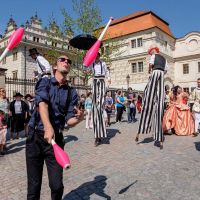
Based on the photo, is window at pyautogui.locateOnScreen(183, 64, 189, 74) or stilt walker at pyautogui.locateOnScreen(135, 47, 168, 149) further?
window at pyautogui.locateOnScreen(183, 64, 189, 74)

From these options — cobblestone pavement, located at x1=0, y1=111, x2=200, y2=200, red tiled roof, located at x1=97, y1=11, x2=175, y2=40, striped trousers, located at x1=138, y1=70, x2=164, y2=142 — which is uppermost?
red tiled roof, located at x1=97, y1=11, x2=175, y2=40

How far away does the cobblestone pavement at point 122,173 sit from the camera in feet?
10.0

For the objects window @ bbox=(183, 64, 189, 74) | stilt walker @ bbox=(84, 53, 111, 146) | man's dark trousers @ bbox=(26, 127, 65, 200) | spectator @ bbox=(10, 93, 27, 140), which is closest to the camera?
man's dark trousers @ bbox=(26, 127, 65, 200)

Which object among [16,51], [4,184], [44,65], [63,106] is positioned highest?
[16,51]

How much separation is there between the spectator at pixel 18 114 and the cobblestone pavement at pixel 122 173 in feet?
5.50

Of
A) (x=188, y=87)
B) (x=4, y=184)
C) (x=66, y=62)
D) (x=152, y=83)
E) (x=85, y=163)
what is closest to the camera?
(x=66, y=62)

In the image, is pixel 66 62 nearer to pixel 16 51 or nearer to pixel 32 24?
pixel 16 51

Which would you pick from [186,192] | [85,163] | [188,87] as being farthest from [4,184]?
[188,87]

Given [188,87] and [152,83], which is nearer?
[152,83]

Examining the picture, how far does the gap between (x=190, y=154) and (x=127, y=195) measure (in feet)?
8.73

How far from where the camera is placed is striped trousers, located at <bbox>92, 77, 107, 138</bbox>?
19.5 feet

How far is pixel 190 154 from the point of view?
495cm

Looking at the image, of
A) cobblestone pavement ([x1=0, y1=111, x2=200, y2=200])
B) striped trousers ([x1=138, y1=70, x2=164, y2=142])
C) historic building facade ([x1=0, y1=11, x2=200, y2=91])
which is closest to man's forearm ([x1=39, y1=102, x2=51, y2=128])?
cobblestone pavement ([x1=0, y1=111, x2=200, y2=200])

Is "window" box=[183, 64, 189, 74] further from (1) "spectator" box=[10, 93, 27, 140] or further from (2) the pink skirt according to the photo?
(2) the pink skirt
